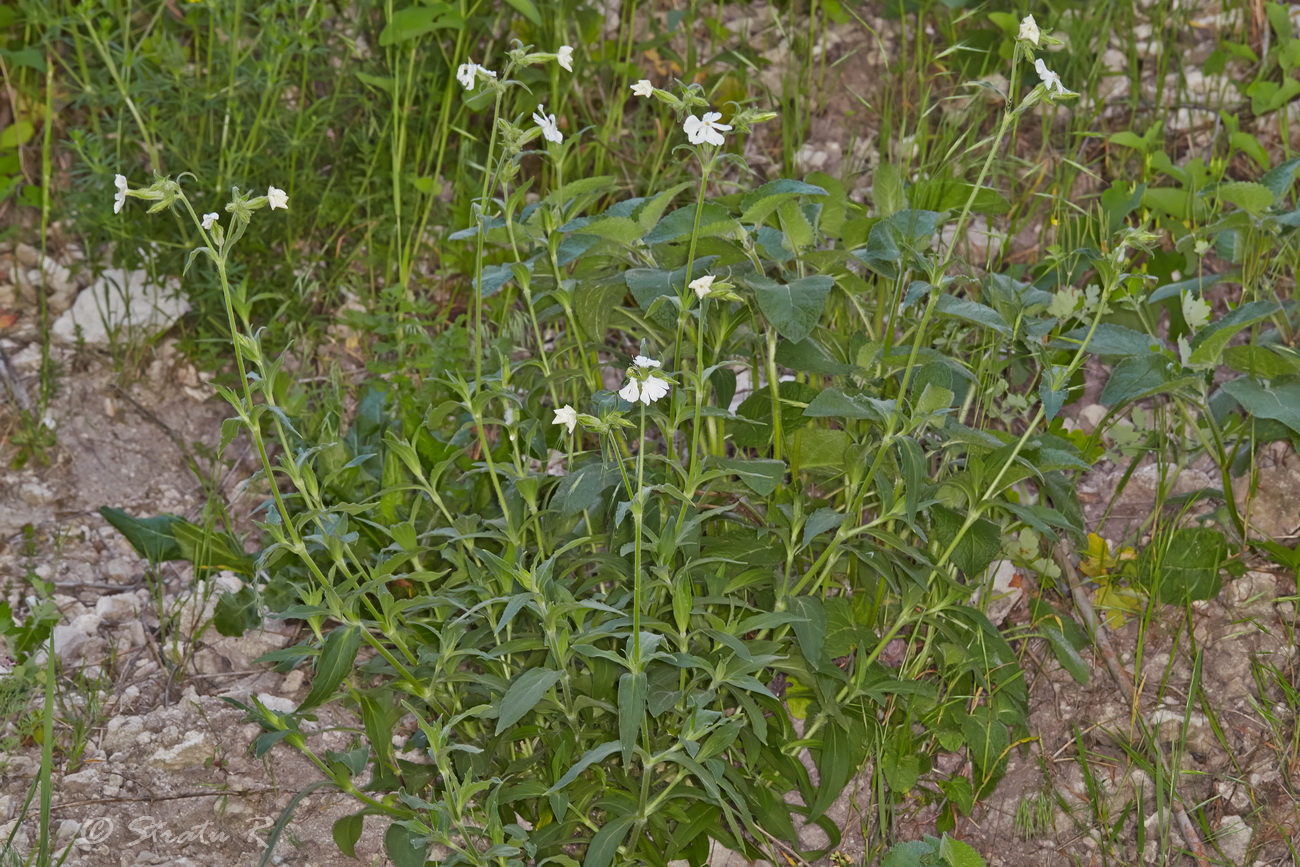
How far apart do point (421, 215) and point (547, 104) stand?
0.46 m

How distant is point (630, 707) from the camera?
5.26 ft

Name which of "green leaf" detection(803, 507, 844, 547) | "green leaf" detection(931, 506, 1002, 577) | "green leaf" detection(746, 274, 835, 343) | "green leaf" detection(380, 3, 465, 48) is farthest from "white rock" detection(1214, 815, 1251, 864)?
"green leaf" detection(380, 3, 465, 48)

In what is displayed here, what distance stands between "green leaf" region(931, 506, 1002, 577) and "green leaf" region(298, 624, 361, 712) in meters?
0.96

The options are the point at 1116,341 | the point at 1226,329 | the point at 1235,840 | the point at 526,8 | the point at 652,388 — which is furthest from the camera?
the point at 526,8

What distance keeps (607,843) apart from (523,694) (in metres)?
0.27

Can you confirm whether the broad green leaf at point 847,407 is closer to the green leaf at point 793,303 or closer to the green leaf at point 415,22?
the green leaf at point 793,303

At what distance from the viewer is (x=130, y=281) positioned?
10.6 feet

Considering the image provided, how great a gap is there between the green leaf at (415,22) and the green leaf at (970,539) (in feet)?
5.85

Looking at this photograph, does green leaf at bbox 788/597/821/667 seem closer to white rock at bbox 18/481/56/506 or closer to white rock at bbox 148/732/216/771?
white rock at bbox 148/732/216/771

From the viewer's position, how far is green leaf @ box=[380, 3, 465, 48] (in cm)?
286

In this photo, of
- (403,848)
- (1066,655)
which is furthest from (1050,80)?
(403,848)

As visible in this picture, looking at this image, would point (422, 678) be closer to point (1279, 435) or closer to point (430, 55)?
point (1279, 435)

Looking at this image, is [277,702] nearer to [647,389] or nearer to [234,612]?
[234,612]

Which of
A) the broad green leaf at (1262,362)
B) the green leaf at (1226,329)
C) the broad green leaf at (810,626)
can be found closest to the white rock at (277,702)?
the broad green leaf at (810,626)
